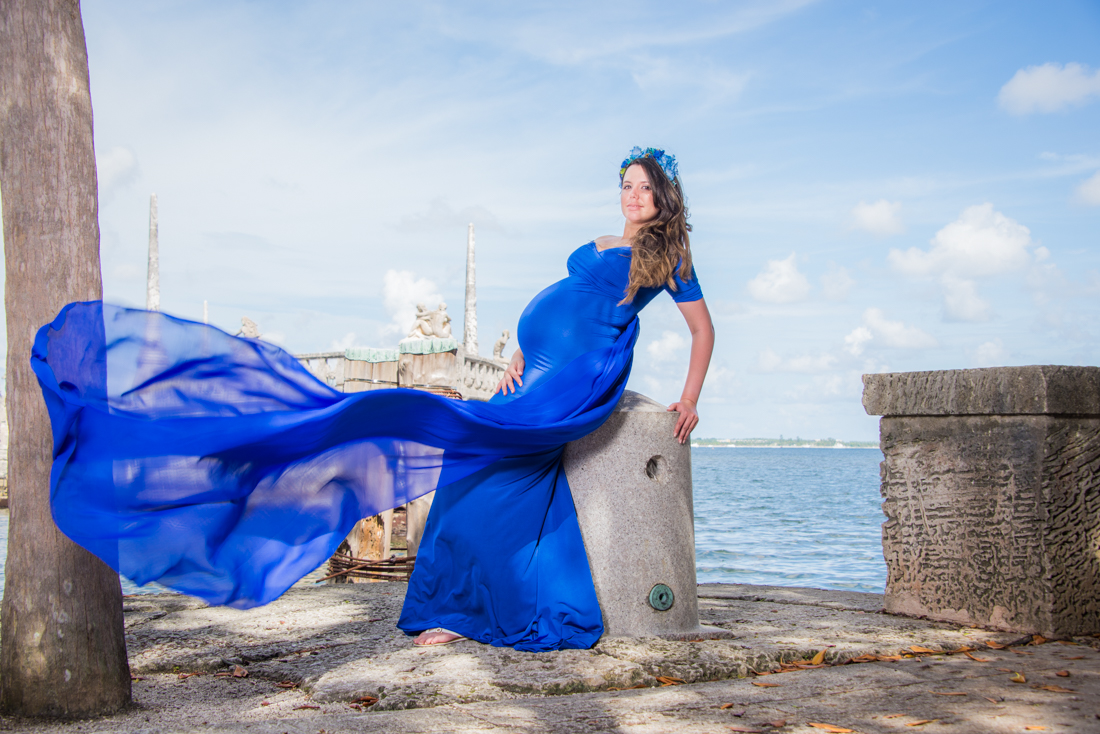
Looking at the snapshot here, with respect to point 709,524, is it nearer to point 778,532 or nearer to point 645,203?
point 778,532

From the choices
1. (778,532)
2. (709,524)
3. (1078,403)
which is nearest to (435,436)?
(1078,403)

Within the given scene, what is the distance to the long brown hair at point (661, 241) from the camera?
381cm

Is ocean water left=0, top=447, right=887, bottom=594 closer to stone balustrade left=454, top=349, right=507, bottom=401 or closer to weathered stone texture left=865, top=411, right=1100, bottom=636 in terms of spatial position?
weathered stone texture left=865, top=411, right=1100, bottom=636

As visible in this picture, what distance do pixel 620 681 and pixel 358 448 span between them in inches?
51.6

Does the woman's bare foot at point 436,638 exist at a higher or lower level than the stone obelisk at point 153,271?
lower

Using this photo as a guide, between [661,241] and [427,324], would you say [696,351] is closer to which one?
[661,241]

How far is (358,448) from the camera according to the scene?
3.17 meters

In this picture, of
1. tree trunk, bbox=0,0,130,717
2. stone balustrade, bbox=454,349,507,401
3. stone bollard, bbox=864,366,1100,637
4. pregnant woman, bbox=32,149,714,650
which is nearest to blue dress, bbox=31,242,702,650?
pregnant woman, bbox=32,149,714,650

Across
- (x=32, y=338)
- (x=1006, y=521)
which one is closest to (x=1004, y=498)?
(x=1006, y=521)

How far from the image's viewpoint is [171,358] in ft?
9.00

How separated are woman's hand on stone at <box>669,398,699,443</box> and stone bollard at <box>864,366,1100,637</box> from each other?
126 centimetres

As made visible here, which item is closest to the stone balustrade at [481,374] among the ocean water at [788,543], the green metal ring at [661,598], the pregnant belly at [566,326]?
the ocean water at [788,543]

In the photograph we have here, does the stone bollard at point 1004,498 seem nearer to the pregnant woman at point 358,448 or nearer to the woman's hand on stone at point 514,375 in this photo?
the pregnant woman at point 358,448

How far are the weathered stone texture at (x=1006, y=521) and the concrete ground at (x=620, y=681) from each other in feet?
0.60
